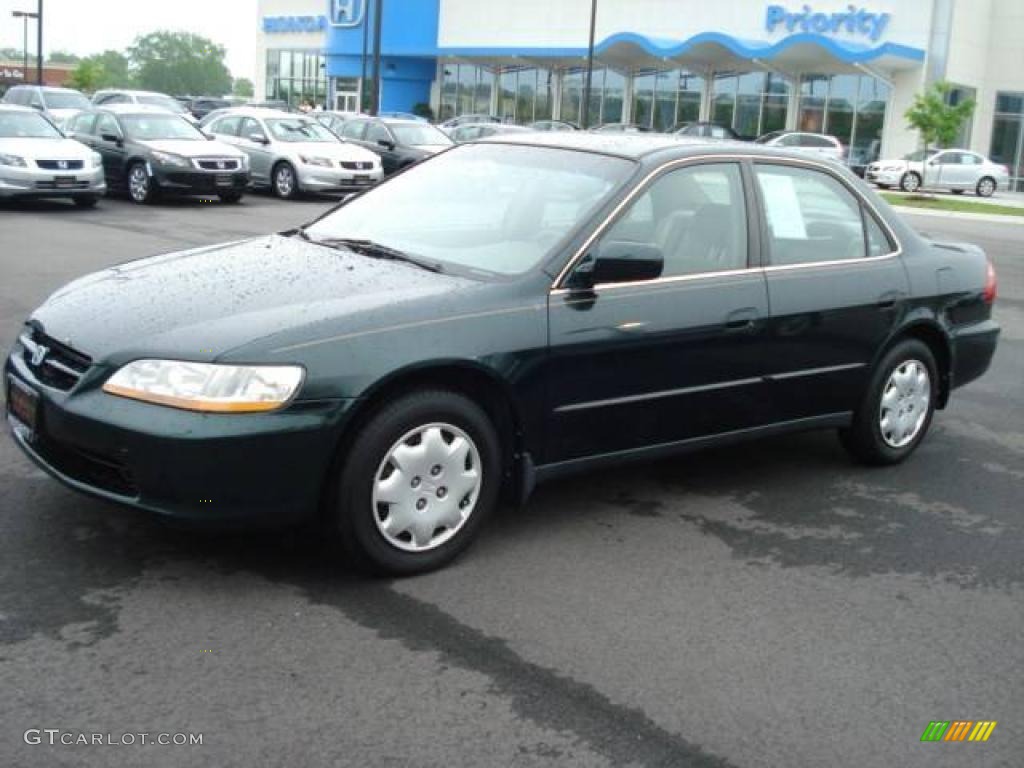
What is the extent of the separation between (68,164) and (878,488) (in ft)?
47.8

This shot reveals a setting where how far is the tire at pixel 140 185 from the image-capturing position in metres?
19.2

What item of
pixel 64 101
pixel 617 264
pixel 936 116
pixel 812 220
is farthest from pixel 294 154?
pixel 936 116

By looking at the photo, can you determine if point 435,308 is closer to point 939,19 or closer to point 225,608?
point 225,608

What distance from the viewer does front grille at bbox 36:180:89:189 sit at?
17047 millimetres

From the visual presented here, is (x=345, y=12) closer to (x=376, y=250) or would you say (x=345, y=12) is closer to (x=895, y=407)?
(x=895, y=407)

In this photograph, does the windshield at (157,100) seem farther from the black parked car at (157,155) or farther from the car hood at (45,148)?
the car hood at (45,148)

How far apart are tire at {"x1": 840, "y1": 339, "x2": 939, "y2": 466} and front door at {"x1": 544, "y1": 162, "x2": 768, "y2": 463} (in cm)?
82

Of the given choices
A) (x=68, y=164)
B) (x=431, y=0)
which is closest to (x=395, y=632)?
(x=68, y=164)

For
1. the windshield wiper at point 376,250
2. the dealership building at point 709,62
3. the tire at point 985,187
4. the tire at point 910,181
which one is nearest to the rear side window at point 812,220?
the windshield wiper at point 376,250

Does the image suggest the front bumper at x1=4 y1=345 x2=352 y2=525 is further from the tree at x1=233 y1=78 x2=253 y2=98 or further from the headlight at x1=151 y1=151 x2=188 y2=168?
the tree at x1=233 y1=78 x2=253 y2=98

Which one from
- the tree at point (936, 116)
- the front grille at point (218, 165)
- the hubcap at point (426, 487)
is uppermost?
the tree at point (936, 116)

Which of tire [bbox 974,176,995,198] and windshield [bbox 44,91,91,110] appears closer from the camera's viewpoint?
windshield [bbox 44,91,91,110]

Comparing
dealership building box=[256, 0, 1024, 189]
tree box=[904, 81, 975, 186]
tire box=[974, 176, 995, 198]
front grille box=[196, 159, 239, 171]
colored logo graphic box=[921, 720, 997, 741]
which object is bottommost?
colored logo graphic box=[921, 720, 997, 741]

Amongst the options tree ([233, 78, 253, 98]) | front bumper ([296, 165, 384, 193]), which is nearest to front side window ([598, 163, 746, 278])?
front bumper ([296, 165, 384, 193])
